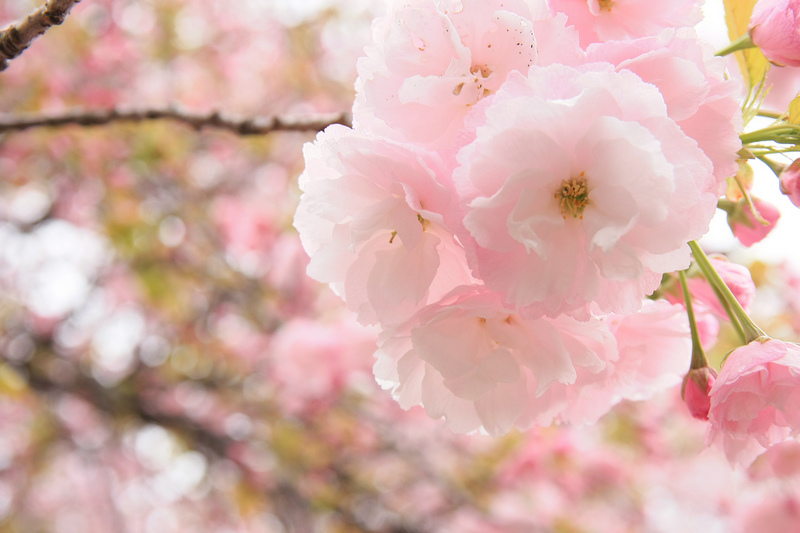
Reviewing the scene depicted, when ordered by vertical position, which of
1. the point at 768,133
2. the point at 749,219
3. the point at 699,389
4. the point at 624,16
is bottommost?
the point at 699,389

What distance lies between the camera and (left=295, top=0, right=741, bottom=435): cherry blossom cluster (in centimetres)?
37

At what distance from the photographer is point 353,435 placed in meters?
2.63

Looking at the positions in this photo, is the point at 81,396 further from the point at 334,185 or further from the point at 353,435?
the point at 334,185

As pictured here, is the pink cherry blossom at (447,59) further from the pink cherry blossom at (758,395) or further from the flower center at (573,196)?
the pink cherry blossom at (758,395)

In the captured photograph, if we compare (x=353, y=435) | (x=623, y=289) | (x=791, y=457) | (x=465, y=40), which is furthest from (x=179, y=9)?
(x=791, y=457)

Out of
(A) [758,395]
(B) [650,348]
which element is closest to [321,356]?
(B) [650,348]

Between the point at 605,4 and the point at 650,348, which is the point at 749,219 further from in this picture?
the point at 605,4

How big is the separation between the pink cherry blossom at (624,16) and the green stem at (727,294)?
0.67 feet

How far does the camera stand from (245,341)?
→ 9.36 ft

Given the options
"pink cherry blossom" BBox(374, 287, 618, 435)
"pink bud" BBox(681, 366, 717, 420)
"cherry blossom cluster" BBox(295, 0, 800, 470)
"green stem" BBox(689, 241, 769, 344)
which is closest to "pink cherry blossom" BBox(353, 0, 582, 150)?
"cherry blossom cluster" BBox(295, 0, 800, 470)

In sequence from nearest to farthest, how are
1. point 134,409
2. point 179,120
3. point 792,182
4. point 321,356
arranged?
point 792,182
point 179,120
point 321,356
point 134,409

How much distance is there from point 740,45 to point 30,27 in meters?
0.66

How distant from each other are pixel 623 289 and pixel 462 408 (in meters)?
0.21

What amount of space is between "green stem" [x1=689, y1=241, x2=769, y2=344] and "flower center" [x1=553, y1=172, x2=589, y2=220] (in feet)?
0.62
